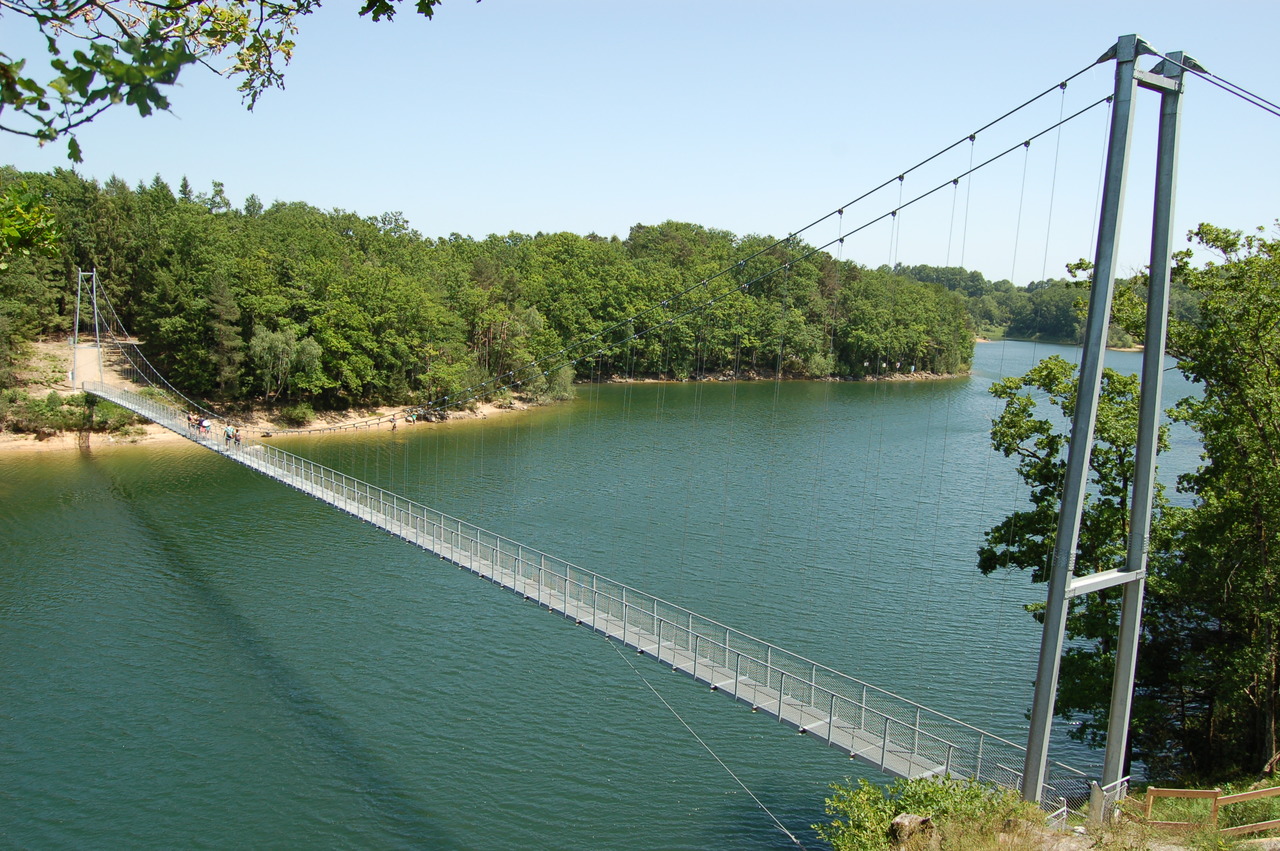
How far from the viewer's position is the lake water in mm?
12578

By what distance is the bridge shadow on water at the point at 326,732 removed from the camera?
39.6 feet

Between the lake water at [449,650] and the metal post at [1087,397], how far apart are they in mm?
4144

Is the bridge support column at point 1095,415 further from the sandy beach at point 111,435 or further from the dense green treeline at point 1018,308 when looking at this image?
the dense green treeline at point 1018,308

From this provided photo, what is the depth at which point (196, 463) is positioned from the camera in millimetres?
32594

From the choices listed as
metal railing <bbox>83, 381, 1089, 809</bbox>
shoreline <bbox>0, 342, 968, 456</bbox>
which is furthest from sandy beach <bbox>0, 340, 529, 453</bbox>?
metal railing <bbox>83, 381, 1089, 809</bbox>

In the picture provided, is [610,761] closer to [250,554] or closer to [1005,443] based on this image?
[1005,443]

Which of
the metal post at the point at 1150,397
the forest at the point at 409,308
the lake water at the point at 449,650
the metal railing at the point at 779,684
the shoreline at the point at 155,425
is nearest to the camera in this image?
the metal post at the point at 1150,397

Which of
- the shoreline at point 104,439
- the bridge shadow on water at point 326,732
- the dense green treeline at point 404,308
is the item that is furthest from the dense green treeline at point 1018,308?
the bridge shadow on water at point 326,732

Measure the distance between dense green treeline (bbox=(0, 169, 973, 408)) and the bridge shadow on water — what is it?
1167cm

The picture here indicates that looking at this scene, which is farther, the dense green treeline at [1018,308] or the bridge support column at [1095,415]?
the dense green treeline at [1018,308]

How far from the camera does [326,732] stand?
14.5 meters

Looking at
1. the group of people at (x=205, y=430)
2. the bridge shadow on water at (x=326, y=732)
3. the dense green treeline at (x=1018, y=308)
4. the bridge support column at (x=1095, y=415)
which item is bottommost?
the bridge shadow on water at (x=326, y=732)

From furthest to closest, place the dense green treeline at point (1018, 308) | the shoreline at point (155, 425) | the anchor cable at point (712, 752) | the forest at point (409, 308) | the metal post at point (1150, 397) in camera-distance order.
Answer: the dense green treeline at point (1018, 308) → the forest at point (409, 308) → the shoreline at point (155, 425) → the anchor cable at point (712, 752) → the metal post at point (1150, 397)

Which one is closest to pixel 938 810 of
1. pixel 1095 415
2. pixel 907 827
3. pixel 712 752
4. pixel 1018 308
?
pixel 907 827
